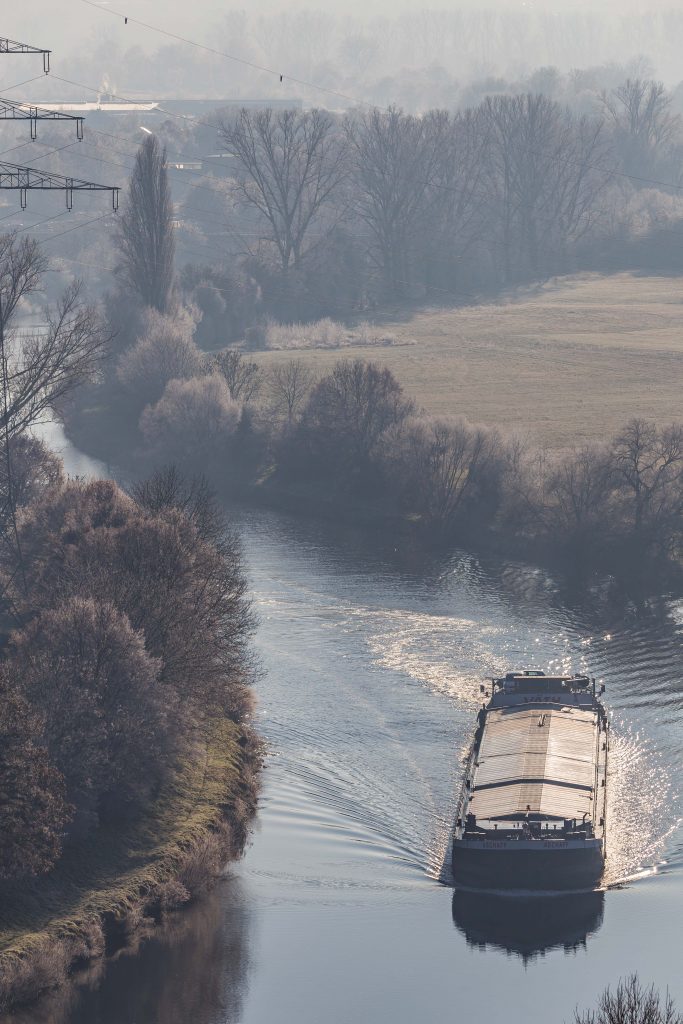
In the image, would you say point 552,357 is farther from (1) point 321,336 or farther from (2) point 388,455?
(2) point 388,455

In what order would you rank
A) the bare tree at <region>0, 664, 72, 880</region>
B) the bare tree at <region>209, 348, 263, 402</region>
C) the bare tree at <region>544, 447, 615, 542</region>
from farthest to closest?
the bare tree at <region>209, 348, 263, 402</region> < the bare tree at <region>544, 447, 615, 542</region> < the bare tree at <region>0, 664, 72, 880</region>

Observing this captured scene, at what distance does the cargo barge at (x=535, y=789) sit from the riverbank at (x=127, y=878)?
784cm

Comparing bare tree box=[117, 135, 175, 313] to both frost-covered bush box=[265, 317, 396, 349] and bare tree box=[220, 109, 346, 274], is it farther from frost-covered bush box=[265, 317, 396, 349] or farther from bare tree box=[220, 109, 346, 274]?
bare tree box=[220, 109, 346, 274]

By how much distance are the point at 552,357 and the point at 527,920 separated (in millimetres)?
84782

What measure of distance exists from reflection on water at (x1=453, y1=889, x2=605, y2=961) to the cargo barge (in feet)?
1.49

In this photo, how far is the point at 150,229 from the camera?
4535 inches

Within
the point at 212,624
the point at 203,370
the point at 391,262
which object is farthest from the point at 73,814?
the point at 391,262

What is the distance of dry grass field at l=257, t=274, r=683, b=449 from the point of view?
10406 cm

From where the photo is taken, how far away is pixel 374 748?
180 ft

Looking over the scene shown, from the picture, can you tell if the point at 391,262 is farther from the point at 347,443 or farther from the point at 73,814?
the point at 73,814

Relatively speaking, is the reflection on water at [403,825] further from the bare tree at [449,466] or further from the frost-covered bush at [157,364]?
the frost-covered bush at [157,364]

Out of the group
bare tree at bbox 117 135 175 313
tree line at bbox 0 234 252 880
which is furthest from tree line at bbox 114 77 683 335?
tree line at bbox 0 234 252 880

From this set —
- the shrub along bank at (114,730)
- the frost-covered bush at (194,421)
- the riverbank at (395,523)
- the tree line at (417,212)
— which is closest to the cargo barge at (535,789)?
the shrub along bank at (114,730)

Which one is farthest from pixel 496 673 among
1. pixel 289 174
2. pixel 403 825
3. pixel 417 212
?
pixel 289 174
